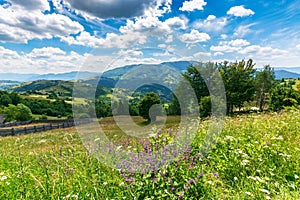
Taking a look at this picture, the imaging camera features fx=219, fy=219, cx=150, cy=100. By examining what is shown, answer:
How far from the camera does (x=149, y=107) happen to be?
44.8 ft

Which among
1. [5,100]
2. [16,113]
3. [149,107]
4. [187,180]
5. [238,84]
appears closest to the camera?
[187,180]

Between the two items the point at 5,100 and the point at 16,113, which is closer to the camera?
the point at 16,113

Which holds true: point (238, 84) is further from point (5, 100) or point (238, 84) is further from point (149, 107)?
point (5, 100)

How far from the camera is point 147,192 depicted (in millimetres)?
3494

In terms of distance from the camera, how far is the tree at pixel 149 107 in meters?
11.2

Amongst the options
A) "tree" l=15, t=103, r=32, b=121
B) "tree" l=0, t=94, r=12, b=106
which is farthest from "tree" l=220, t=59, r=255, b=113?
"tree" l=0, t=94, r=12, b=106

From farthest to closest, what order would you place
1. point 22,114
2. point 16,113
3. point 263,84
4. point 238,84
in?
point 22,114, point 16,113, point 263,84, point 238,84

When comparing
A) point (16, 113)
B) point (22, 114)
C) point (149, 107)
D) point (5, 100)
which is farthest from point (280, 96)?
point (5, 100)

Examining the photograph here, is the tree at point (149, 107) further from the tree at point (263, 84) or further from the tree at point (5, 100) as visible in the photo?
the tree at point (5, 100)

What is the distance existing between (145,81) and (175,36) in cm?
209

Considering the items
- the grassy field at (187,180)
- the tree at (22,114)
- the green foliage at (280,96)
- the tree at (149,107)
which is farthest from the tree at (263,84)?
the tree at (22,114)

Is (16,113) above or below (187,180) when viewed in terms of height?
below

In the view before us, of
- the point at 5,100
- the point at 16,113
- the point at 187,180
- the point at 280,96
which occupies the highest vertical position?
the point at 187,180

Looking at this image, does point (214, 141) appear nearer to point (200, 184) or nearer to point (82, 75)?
point (200, 184)
